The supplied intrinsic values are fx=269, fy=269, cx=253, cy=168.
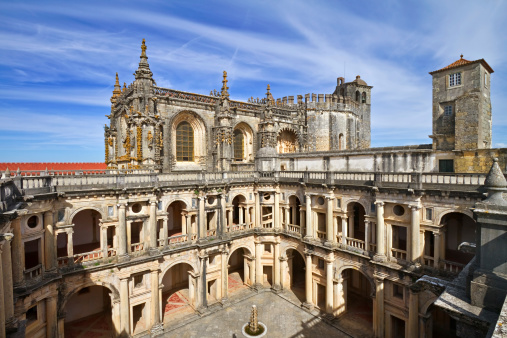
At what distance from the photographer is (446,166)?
22531mm

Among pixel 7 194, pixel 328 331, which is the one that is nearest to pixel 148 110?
pixel 7 194

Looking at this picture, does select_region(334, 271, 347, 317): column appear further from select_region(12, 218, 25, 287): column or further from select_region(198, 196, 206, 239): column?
select_region(12, 218, 25, 287): column

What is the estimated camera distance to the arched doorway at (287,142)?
38.7 meters

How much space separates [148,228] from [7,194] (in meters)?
11.1

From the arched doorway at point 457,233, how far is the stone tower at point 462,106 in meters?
5.78

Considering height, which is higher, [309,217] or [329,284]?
[309,217]

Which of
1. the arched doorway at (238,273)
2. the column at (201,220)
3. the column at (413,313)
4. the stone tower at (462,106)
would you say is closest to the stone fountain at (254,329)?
the arched doorway at (238,273)

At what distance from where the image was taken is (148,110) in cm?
2542

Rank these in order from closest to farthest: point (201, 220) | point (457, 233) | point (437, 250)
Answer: point (437, 250)
point (457, 233)
point (201, 220)

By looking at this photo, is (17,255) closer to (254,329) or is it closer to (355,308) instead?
(254,329)

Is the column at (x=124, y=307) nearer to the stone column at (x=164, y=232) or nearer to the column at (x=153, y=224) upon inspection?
the column at (x=153, y=224)

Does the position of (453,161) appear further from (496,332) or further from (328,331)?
(496,332)

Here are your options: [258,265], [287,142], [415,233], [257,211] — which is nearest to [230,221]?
[257,211]

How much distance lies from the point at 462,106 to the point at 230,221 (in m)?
23.3
